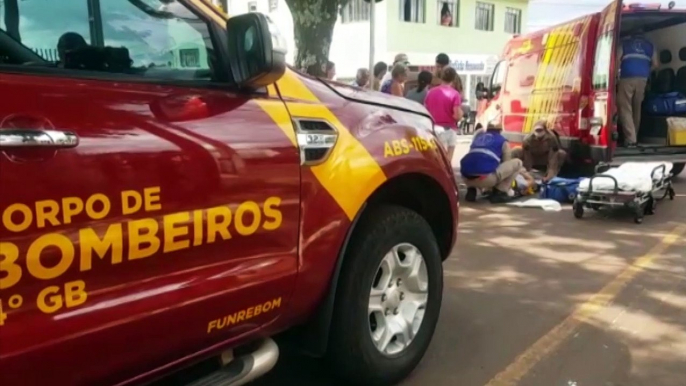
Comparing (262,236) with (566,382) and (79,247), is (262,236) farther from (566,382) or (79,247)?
(566,382)

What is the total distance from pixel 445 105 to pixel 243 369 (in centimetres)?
625

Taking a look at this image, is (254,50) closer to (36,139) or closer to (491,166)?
(36,139)

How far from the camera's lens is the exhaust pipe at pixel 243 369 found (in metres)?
2.43

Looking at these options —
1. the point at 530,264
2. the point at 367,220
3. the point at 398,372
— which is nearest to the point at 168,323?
the point at 367,220

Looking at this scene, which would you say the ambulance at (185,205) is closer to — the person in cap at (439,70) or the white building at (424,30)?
the person in cap at (439,70)

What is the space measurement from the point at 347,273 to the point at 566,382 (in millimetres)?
1258

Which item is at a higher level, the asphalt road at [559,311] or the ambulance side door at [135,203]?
the ambulance side door at [135,203]

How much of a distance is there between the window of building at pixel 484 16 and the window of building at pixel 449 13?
138 centimetres

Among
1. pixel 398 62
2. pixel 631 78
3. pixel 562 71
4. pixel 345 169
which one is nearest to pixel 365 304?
pixel 345 169

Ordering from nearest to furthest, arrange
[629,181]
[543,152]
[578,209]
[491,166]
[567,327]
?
1. [567,327]
2. [629,181]
3. [578,209]
4. [491,166]
5. [543,152]

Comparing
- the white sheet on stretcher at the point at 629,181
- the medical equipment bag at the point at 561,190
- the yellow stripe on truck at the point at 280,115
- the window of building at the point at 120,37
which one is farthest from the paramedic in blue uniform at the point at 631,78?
the window of building at the point at 120,37

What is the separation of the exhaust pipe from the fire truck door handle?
1.00m

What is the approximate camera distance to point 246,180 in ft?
7.71

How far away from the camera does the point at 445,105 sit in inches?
326
